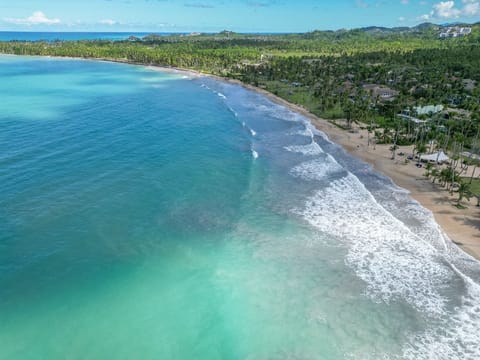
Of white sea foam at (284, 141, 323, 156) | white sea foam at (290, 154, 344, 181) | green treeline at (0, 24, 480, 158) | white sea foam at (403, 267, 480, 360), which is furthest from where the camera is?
green treeline at (0, 24, 480, 158)

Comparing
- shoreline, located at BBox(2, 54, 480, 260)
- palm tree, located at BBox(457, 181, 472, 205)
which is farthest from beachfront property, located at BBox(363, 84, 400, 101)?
palm tree, located at BBox(457, 181, 472, 205)

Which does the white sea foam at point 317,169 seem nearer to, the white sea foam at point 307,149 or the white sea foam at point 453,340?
the white sea foam at point 307,149

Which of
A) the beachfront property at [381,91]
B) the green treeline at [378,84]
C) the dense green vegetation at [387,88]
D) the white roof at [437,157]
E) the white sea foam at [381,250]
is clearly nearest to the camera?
the white sea foam at [381,250]

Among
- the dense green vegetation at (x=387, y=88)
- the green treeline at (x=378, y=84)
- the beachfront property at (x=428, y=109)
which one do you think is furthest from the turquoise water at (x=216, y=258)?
the beachfront property at (x=428, y=109)

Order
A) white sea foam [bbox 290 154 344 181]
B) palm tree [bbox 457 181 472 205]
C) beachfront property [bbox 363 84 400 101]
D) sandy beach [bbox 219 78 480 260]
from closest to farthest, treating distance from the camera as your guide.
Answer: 1. sandy beach [bbox 219 78 480 260]
2. palm tree [bbox 457 181 472 205]
3. white sea foam [bbox 290 154 344 181]
4. beachfront property [bbox 363 84 400 101]

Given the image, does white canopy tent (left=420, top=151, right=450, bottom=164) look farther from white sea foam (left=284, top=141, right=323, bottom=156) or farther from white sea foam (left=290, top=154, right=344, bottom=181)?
white sea foam (left=284, top=141, right=323, bottom=156)

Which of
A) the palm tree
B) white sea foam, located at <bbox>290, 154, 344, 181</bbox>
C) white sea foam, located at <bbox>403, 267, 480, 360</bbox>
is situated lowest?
white sea foam, located at <bbox>403, 267, 480, 360</bbox>

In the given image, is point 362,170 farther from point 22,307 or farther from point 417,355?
point 22,307
